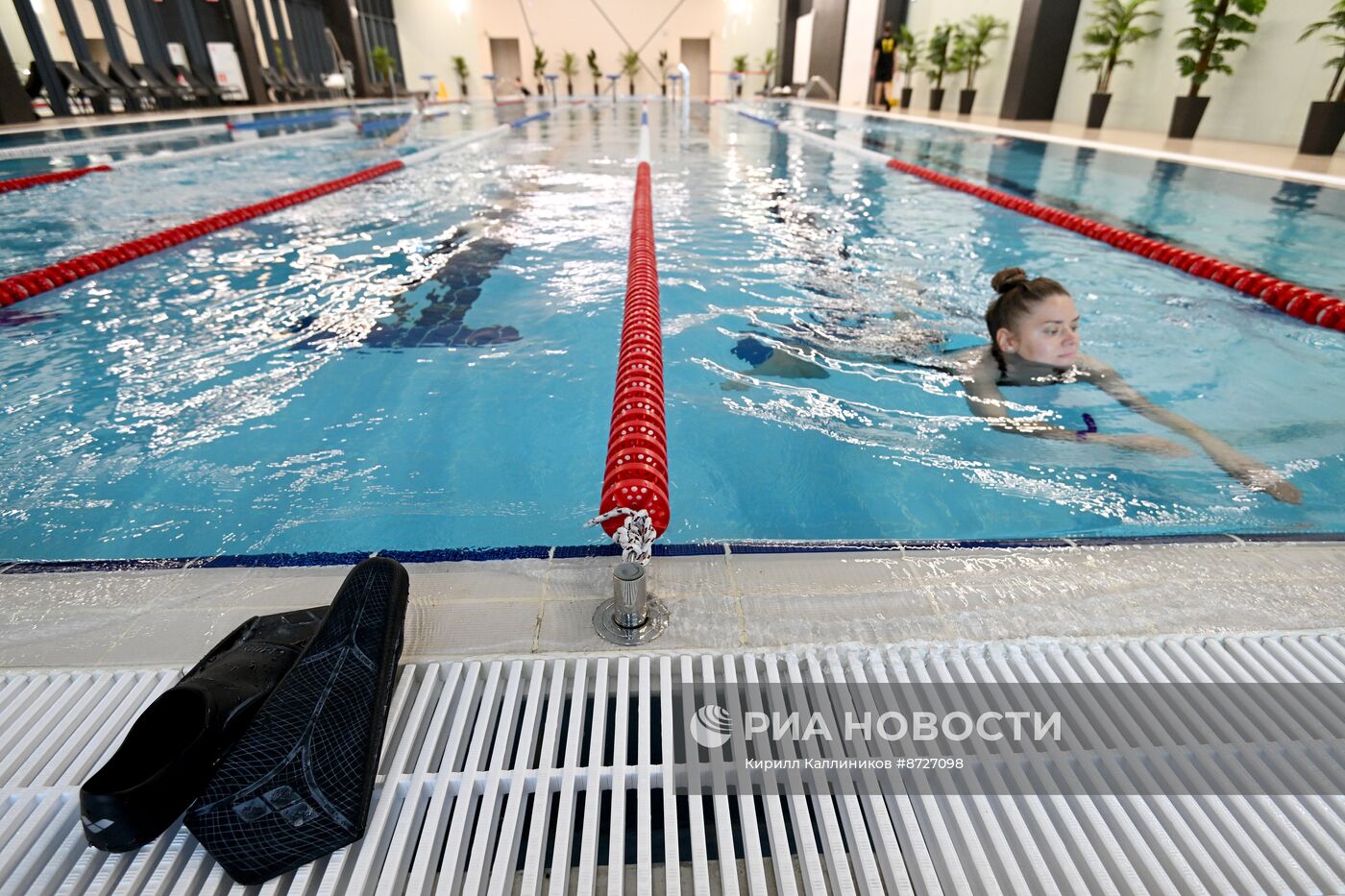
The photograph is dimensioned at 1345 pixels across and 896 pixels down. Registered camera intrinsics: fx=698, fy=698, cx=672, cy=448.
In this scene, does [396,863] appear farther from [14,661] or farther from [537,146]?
[537,146]

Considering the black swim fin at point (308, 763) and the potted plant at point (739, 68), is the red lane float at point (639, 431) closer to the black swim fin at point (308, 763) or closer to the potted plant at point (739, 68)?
the black swim fin at point (308, 763)

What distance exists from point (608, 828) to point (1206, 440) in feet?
9.46

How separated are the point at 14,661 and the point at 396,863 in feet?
3.41

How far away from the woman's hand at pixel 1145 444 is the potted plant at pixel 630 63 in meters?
33.7

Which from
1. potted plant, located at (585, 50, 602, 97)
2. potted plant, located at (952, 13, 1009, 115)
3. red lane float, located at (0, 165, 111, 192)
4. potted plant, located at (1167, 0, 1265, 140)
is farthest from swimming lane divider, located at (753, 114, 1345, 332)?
potted plant, located at (585, 50, 602, 97)

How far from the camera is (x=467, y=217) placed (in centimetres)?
688

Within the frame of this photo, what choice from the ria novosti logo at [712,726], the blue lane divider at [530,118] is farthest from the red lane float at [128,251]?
the blue lane divider at [530,118]

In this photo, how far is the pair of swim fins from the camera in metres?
1.00

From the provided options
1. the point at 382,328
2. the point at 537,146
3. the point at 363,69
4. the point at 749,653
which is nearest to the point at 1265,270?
the point at 749,653

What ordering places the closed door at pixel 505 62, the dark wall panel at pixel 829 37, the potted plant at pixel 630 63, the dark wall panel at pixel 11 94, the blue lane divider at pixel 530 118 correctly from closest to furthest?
the dark wall panel at pixel 11 94
the blue lane divider at pixel 530 118
the dark wall panel at pixel 829 37
the potted plant at pixel 630 63
the closed door at pixel 505 62

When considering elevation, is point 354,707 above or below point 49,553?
above

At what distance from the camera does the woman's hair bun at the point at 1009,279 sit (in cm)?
286

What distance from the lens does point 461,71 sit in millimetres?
31531

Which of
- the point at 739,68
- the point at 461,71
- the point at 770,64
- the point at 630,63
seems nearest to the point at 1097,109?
the point at 770,64
